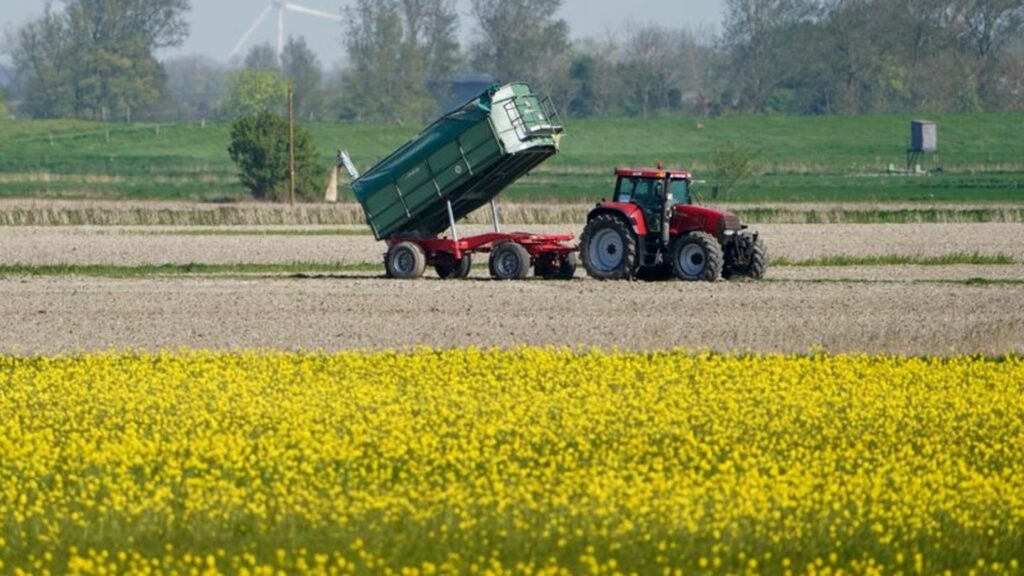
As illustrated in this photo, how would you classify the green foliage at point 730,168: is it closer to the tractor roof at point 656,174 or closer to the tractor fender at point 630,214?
the tractor roof at point 656,174

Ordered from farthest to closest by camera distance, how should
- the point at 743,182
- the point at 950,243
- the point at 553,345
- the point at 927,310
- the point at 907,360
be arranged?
the point at 743,182
the point at 950,243
the point at 927,310
the point at 553,345
the point at 907,360

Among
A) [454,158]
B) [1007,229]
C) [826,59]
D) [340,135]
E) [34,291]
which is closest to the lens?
[34,291]

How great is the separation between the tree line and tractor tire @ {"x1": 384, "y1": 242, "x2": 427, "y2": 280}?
373 ft

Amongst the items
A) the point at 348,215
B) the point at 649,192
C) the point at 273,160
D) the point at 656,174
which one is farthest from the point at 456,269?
the point at 273,160

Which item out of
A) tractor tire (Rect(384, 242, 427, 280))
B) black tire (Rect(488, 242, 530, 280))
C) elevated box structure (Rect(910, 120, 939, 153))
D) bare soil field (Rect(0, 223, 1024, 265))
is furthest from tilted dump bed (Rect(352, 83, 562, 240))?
elevated box structure (Rect(910, 120, 939, 153))

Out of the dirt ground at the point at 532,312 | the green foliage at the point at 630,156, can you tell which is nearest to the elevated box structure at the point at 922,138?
the green foliage at the point at 630,156

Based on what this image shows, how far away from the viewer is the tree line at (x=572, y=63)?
15725 cm

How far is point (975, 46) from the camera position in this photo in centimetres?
16138

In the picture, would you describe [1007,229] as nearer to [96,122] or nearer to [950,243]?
[950,243]

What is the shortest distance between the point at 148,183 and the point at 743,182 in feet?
93.0

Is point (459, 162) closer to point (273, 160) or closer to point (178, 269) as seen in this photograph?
point (178, 269)

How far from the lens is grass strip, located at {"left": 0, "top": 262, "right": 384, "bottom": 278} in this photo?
41.2m

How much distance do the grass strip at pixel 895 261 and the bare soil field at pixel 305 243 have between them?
86cm

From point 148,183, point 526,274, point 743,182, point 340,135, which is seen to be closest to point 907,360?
point 526,274
